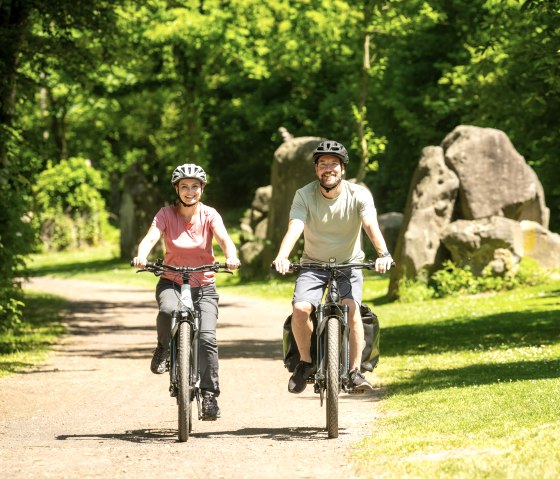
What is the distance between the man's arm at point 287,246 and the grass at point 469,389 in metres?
1.37

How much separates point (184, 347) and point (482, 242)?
1621cm

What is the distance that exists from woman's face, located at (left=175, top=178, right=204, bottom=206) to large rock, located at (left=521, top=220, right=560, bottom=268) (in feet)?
58.3

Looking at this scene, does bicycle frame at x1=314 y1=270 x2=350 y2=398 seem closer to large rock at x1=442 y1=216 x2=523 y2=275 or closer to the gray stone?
large rock at x1=442 y1=216 x2=523 y2=275

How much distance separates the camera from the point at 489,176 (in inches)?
1032

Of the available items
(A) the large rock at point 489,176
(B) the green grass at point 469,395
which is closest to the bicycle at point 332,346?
(B) the green grass at point 469,395

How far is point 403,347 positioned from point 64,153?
36.8 meters

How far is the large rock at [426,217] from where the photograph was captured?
24.6 metres

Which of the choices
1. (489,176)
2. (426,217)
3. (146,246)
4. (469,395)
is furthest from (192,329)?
(489,176)

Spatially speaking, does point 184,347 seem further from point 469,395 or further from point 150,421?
point 469,395

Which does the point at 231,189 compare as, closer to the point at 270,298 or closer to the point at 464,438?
the point at 270,298

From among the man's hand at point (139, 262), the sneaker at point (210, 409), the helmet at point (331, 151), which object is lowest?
the sneaker at point (210, 409)

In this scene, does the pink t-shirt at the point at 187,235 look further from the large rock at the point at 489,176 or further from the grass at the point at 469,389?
the large rock at the point at 489,176

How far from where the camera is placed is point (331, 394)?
8.78 metres

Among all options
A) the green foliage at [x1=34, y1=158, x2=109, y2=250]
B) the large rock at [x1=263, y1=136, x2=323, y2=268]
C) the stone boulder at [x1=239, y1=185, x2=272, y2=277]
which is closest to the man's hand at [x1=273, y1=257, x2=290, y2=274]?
the large rock at [x1=263, y1=136, x2=323, y2=268]
